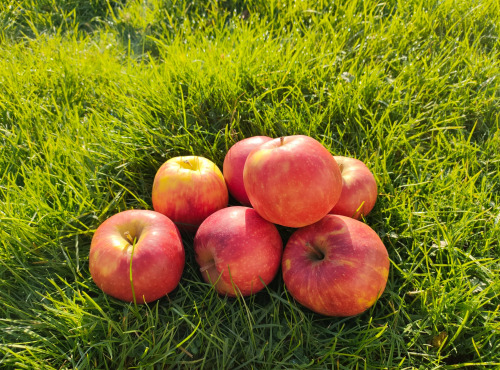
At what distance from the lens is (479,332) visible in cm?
181


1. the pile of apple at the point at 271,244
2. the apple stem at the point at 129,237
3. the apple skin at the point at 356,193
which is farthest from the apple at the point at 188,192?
the apple skin at the point at 356,193

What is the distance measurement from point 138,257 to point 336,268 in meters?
0.86

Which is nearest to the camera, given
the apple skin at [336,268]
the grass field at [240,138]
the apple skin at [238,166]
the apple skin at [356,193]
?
the apple skin at [336,268]

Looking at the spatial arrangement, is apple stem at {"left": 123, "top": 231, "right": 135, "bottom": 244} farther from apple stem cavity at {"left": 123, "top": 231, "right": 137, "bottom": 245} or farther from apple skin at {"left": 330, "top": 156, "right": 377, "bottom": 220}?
apple skin at {"left": 330, "top": 156, "right": 377, "bottom": 220}

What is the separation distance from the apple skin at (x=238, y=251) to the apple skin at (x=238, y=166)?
24 cm

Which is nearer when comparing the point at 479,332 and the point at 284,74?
the point at 479,332

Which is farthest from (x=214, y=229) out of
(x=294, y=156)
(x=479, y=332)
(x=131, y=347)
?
(x=479, y=332)

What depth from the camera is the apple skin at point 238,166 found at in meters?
→ 2.13

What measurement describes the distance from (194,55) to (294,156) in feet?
5.44

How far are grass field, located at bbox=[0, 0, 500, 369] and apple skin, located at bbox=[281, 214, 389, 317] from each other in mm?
109

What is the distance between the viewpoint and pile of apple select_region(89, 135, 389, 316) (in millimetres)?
1722

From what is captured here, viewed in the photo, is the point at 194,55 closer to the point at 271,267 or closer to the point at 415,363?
the point at 271,267

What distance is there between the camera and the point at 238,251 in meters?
1.79

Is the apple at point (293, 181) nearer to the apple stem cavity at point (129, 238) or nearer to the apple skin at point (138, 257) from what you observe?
the apple skin at point (138, 257)
